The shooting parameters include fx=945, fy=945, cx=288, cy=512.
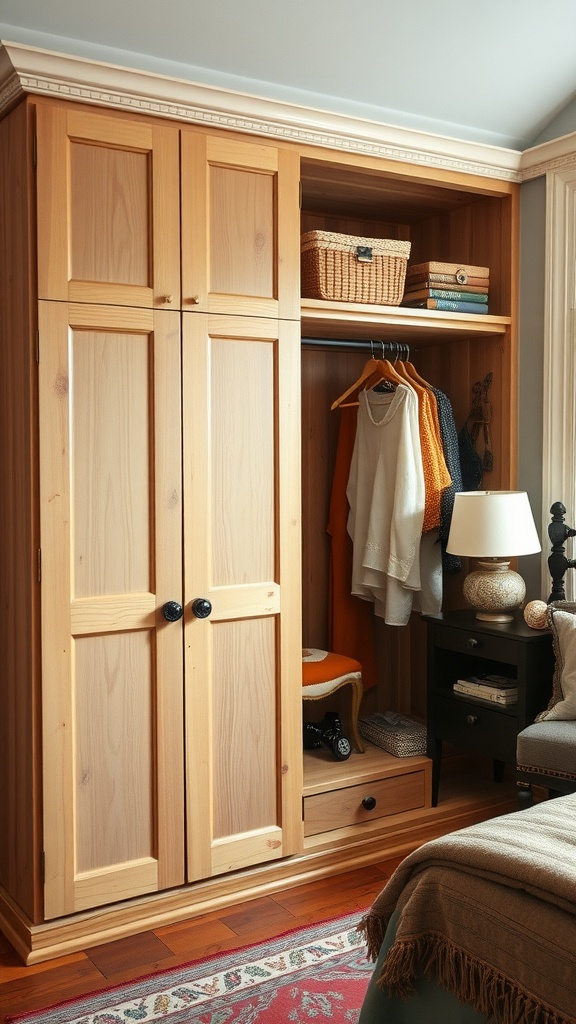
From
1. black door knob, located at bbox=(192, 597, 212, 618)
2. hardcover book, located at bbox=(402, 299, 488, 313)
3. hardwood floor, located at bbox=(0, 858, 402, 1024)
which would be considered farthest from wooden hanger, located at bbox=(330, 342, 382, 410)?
hardwood floor, located at bbox=(0, 858, 402, 1024)

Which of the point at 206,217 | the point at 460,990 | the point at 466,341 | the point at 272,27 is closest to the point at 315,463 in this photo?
the point at 466,341

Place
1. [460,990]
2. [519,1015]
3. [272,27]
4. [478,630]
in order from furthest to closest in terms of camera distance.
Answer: [478,630], [272,27], [460,990], [519,1015]

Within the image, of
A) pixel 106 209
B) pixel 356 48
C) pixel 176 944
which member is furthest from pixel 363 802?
pixel 356 48

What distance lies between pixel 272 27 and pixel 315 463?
1.59 metres

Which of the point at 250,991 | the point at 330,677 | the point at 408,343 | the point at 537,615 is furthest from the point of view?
the point at 408,343

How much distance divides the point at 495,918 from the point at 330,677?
166 cm

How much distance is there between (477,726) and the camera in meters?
3.27

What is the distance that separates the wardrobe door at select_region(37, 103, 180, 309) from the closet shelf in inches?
21.9

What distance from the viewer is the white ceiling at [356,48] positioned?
2.63 m

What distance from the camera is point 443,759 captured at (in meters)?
3.84

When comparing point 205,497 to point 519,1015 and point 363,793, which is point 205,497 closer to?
point 363,793

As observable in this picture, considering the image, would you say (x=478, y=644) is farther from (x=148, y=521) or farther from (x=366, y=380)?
(x=148, y=521)

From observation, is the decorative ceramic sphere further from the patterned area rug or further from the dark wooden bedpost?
the patterned area rug

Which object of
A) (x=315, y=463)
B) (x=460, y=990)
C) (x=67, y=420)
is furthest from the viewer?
(x=315, y=463)
